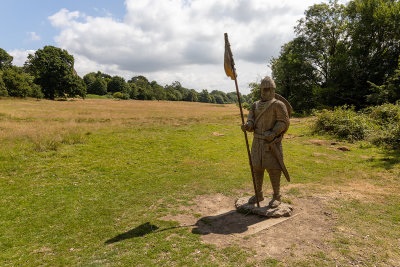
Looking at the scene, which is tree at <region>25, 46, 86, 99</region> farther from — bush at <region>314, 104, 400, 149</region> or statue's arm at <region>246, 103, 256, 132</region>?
statue's arm at <region>246, 103, 256, 132</region>

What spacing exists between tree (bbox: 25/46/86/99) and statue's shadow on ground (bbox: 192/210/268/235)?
Result: 58278 mm

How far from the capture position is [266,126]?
6461 millimetres

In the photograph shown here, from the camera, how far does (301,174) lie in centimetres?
1060

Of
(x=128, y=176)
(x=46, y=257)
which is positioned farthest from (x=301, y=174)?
(x=46, y=257)

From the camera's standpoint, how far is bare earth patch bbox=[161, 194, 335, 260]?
5.10 meters

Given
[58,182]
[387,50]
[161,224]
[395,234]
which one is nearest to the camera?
[395,234]

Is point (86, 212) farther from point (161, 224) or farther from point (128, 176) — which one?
point (128, 176)

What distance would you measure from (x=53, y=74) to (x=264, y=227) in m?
61.4

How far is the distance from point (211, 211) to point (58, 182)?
6625 millimetres

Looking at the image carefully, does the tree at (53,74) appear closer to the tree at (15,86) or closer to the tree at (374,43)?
the tree at (15,86)

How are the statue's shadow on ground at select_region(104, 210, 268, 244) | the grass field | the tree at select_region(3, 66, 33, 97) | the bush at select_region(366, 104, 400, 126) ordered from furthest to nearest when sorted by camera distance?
1. the tree at select_region(3, 66, 33, 97)
2. the bush at select_region(366, 104, 400, 126)
3. the statue's shadow on ground at select_region(104, 210, 268, 244)
4. the grass field

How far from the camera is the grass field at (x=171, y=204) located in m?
4.91

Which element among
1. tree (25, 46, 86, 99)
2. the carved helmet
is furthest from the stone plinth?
tree (25, 46, 86, 99)

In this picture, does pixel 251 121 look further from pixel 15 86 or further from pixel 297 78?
pixel 15 86
